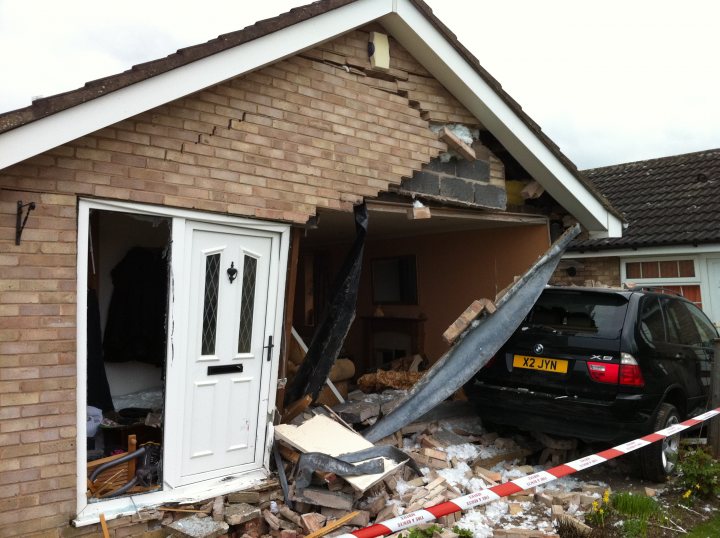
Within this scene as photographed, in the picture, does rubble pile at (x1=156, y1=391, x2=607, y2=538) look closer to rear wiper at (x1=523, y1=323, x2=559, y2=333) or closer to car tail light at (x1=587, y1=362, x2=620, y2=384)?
car tail light at (x1=587, y1=362, x2=620, y2=384)

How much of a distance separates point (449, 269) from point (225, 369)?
4710 millimetres

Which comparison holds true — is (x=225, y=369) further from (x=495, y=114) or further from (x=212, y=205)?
(x=495, y=114)

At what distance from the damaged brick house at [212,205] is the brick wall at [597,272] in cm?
422

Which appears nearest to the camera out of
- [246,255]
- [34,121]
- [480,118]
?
[34,121]

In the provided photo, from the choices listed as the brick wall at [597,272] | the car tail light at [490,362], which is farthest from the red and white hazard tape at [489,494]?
the brick wall at [597,272]

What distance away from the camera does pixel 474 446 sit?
21.2 ft

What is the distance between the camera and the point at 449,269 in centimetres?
895

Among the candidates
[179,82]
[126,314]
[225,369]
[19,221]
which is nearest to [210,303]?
[225,369]

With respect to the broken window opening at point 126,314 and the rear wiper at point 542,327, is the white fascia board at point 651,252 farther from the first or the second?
the broken window opening at point 126,314

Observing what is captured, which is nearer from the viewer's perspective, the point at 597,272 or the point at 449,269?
the point at 449,269

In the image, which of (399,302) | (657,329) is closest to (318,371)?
(657,329)

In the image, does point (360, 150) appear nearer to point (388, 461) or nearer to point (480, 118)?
point (480, 118)

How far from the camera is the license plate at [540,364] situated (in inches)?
234

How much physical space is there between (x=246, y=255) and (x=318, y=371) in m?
1.37
